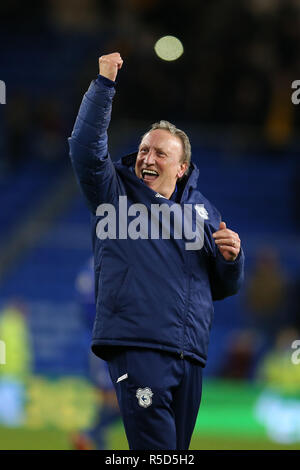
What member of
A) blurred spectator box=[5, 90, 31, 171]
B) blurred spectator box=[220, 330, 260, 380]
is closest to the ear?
blurred spectator box=[220, 330, 260, 380]

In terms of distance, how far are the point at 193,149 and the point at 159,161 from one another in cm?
1143

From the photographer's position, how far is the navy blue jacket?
14.7 ft

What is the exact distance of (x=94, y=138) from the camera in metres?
4.47

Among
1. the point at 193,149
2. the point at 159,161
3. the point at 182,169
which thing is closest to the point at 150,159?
the point at 159,161

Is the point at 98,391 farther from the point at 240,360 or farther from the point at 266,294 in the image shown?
the point at 266,294

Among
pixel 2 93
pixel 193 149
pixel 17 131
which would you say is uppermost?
pixel 2 93

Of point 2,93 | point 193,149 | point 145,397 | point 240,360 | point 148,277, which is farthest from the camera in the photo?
point 2,93

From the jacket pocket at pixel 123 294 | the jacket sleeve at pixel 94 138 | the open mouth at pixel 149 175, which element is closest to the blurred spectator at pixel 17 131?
the open mouth at pixel 149 175

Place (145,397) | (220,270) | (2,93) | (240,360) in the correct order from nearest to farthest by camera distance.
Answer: (145,397)
(220,270)
(240,360)
(2,93)

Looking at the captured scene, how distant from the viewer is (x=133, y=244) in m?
4.61

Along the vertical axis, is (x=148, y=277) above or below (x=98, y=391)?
below

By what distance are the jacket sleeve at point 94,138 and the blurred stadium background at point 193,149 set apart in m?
7.46

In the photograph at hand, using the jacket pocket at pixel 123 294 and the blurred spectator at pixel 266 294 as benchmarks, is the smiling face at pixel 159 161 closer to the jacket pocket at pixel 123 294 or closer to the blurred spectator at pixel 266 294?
the jacket pocket at pixel 123 294

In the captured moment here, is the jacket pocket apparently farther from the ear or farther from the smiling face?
the ear
